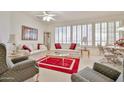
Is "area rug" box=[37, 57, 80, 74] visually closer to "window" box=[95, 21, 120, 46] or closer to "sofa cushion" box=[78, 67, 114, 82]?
"window" box=[95, 21, 120, 46]

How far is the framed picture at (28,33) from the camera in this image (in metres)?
3.79

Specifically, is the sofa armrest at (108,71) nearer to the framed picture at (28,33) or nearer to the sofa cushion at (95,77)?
the sofa cushion at (95,77)

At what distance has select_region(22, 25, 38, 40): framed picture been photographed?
379 cm

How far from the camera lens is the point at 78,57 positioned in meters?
4.91

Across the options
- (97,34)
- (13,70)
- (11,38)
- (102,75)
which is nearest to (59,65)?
(97,34)

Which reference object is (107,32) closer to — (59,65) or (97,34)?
(97,34)

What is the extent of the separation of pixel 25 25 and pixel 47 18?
3.43ft

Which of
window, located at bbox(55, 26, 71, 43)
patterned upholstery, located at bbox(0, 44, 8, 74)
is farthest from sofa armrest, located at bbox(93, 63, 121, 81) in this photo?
window, located at bbox(55, 26, 71, 43)

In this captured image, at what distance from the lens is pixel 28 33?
13.3 feet

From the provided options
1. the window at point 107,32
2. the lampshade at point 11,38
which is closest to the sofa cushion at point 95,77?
the window at point 107,32

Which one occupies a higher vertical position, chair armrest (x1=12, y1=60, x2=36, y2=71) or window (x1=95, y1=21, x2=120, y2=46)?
window (x1=95, y1=21, x2=120, y2=46)
